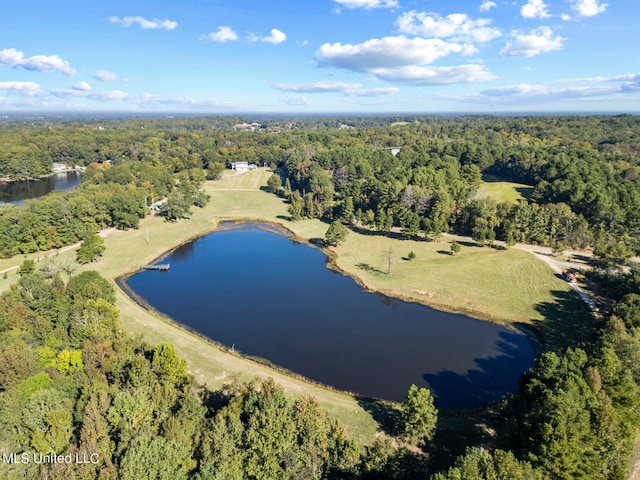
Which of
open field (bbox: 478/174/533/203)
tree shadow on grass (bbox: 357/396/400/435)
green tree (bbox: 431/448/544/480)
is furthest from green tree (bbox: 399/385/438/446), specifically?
open field (bbox: 478/174/533/203)

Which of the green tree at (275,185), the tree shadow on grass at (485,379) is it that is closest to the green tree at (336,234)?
the tree shadow on grass at (485,379)

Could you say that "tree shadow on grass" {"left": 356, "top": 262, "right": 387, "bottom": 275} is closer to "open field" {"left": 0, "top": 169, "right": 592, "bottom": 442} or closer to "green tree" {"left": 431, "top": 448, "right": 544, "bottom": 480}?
"open field" {"left": 0, "top": 169, "right": 592, "bottom": 442}

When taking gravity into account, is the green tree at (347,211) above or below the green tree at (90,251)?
above

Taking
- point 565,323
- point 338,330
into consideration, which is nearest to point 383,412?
point 338,330

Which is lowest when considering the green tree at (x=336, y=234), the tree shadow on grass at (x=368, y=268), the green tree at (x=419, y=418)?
the tree shadow on grass at (x=368, y=268)

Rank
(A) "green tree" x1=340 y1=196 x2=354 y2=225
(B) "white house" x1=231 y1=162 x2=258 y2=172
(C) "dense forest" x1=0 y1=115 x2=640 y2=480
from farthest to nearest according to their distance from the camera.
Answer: (B) "white house" x1=231 y1=162 x2=258 y2=172 → (A) "green tree" x1=340 y1=196 x2=354 y2=225 → (C) "dense forest" x1=0 y1=115 x2=640 y2=480

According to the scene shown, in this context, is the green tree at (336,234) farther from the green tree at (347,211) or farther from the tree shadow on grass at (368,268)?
the green tree at (347,211)

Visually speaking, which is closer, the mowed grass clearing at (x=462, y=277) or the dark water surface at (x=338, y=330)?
the dark water surface at (x=338, y=330)
